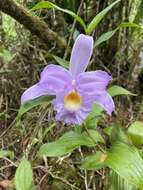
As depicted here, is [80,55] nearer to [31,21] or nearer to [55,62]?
[31,21]

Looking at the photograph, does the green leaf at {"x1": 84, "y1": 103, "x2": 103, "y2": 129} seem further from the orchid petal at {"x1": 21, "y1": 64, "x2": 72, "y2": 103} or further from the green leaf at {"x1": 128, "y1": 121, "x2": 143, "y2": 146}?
the orchid petal at {"x1": 21, "y1": 64, "x2": 72, "y2": 103}

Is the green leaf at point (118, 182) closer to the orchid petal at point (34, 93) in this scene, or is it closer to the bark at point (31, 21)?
the orchid petal at point (34, 93)

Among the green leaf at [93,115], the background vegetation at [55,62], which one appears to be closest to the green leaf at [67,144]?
the green leaf at [93,115]

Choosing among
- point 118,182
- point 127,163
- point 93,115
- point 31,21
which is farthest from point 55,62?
point 127,163

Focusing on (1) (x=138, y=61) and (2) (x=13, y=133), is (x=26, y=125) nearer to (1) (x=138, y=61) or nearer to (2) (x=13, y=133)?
(2) (x=13, y=133)

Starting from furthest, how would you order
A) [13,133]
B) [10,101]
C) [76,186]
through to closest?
[10,101]
[13,133]
[76,186]

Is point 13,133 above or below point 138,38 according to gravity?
below

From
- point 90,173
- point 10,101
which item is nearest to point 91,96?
point 90,173
